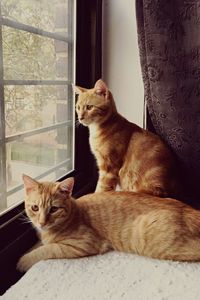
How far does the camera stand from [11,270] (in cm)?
109

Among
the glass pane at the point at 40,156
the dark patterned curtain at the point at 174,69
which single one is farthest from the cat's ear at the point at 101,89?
the glass pane at the point at 40,156

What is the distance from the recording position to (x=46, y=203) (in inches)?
41.4

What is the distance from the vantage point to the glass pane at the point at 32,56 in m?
1.15

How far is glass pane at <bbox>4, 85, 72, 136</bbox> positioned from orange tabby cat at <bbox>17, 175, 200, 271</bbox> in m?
0.27

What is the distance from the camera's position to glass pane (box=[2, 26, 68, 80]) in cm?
115

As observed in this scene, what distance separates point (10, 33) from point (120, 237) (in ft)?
2.43

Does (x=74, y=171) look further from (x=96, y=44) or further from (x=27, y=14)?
(x=27, y=14)

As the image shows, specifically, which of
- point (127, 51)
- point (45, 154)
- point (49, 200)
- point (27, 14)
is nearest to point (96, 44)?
point (127, 51)

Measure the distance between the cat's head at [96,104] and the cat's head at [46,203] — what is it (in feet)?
1.20

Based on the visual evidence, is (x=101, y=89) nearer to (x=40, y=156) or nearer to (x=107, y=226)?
(x=40, y=156)

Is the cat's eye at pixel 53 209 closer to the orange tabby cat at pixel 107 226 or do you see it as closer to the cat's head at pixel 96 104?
the orange tabby cat at pixel 107 226

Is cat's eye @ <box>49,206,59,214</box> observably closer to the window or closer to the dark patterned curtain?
the window

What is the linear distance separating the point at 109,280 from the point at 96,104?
2.22 feet

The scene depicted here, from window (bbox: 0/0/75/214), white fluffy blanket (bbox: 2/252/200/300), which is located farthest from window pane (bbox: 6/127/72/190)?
white fluffy blanket (bbox: 2/252/200/300)
